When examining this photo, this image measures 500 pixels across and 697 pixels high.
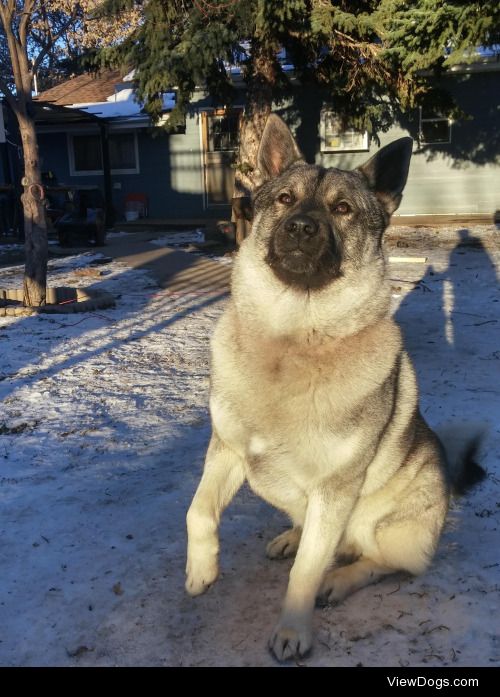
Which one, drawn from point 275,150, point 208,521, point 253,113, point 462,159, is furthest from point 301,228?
point 462,159

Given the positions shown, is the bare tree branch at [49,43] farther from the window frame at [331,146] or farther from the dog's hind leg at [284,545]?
the window frame at [331,146]

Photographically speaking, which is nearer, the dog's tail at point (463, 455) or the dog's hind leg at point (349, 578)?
the dog's hind leg at point (349, 578)

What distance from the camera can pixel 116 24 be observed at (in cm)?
1149

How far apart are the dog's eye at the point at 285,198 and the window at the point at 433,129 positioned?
1512 cm

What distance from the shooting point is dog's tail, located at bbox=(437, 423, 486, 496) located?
2.88 m

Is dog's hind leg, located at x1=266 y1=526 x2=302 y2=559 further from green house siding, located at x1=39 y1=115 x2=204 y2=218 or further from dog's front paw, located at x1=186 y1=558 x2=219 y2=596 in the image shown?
green house siding, located at x1=39 y1=115 x2=204 y2=218

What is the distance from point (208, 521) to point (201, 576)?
22cm

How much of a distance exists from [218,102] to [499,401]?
11614 mm

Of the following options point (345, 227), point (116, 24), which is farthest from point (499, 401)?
point (116, 24)

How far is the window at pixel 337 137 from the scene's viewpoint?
54.1ft

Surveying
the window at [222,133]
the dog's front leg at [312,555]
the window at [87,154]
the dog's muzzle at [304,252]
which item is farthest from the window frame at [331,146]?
the dog's front leg at [312,555]

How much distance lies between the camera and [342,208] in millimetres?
2561

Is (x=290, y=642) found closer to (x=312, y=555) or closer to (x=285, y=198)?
(x=312, y=555)
